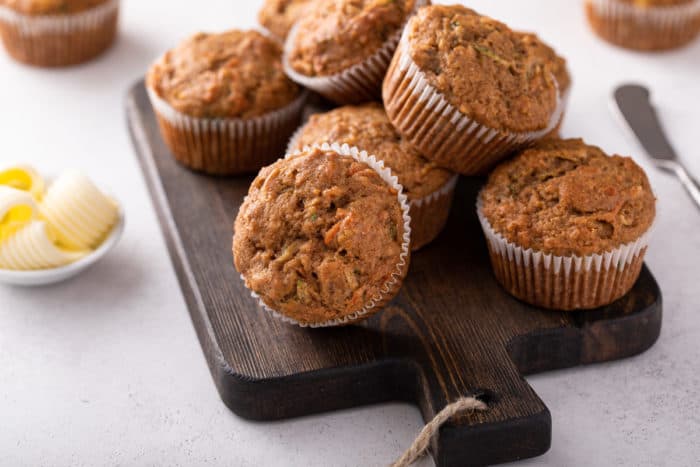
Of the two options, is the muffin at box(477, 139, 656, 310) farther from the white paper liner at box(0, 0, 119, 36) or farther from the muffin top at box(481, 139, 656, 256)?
the white paper liner at box(0, 0, 119, 36)

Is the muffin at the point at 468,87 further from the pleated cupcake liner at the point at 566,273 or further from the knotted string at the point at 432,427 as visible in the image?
the knotted string at the point at 432,427

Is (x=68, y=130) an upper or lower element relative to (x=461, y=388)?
lower

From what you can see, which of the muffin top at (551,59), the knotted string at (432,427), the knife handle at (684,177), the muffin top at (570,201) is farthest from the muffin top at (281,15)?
the knotted string at (432,427)

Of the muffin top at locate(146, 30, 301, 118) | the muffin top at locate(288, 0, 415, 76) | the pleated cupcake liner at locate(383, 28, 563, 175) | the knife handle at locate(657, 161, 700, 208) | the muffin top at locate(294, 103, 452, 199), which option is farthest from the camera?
the knife handle at locate(657, 161, 700, 208)

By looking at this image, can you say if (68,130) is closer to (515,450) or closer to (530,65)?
(530,65)

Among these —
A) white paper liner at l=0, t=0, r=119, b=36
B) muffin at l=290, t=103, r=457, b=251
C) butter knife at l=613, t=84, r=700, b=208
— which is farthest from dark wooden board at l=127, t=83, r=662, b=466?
white paper liner at l=0, t=0, r=119, b=36

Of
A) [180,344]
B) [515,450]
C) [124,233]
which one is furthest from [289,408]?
[124,233]
